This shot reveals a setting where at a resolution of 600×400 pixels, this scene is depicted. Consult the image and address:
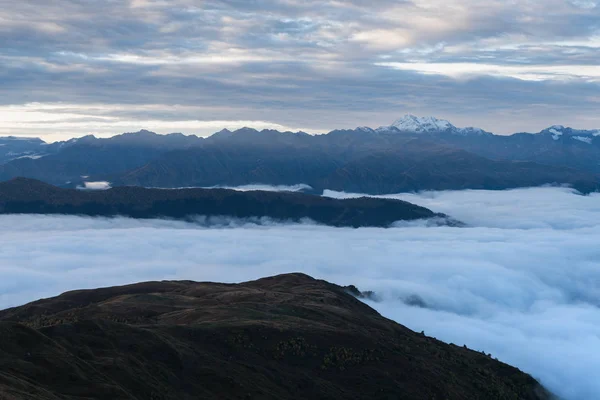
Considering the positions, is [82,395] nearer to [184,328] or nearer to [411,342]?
[184,328]

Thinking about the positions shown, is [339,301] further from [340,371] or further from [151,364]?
[151,364]

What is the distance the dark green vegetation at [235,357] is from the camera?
277ft

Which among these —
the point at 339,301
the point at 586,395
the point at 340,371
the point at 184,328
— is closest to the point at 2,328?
the point at 184,328

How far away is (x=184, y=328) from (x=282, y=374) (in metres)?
20.6

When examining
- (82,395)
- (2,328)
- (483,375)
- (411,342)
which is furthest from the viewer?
(411,342)

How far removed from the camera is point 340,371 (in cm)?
12088

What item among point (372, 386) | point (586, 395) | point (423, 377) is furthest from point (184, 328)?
point (586, 395)

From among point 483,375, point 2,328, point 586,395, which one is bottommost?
point 586,395

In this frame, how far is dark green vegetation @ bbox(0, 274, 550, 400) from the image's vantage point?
84438 millimetres

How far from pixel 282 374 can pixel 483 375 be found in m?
50.9

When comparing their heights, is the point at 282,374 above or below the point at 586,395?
above

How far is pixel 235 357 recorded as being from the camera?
376ft

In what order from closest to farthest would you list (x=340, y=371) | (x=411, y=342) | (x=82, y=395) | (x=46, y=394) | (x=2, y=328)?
(x=46, y=394)
(x=82, y=395)
(x=2, y=328)
(x=340, y=371)
(x=411, y=342)

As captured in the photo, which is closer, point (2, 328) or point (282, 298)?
point (2, 328)
